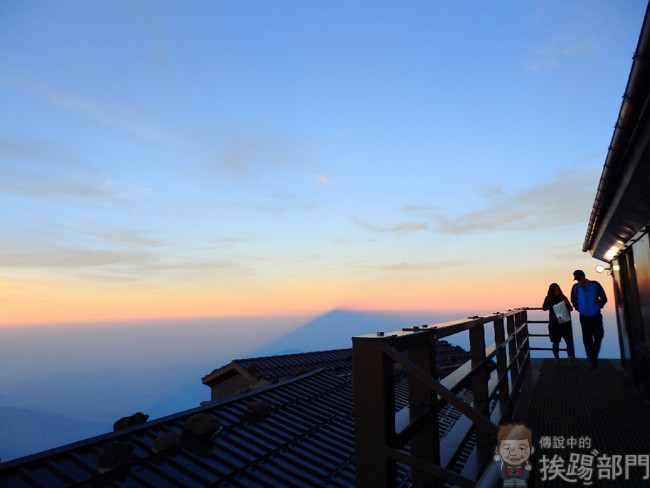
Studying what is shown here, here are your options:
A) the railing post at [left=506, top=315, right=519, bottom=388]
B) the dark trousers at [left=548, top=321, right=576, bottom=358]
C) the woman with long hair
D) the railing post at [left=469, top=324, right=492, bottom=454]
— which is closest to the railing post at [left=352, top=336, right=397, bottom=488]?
the railing post at [left=469, top=324, right=492, bottom=454]

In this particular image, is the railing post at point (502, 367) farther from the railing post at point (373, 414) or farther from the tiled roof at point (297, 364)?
the tiled roof at point (297, 364)

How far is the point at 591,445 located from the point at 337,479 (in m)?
3.53

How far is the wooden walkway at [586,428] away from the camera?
3.96 m

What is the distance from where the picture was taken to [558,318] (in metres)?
10.3

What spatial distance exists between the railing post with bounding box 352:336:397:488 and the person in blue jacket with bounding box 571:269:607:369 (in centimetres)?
889

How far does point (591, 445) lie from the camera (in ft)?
15.8

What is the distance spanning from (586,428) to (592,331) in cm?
502

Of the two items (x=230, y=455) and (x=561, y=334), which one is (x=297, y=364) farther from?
(x=230, y=455)

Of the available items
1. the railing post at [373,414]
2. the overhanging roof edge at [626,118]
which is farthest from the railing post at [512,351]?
the railing post at [373,414]

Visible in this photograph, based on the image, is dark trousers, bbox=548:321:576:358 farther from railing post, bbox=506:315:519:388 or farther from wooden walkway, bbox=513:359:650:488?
railing post, bbox=506:315:519:388

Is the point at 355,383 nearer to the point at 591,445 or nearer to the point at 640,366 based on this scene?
the point at 591,445

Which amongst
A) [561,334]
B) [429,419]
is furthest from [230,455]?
[561,334]

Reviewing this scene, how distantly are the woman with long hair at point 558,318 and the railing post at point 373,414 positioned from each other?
964cm

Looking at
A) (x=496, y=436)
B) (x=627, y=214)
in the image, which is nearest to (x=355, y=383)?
(x=496, y=436)
